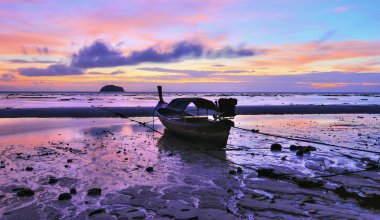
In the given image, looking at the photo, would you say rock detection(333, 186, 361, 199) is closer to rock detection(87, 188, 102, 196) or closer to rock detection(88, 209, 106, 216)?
rock detection(88, 209, 106, 216)

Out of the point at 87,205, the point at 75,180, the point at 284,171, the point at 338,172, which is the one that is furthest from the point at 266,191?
the point at 75,180

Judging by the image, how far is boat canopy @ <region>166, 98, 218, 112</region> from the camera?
22.5 meters

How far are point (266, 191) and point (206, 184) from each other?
2094mm

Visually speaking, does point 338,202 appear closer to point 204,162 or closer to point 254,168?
point 254,168

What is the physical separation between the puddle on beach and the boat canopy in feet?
9.31

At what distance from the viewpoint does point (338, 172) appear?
13.2m

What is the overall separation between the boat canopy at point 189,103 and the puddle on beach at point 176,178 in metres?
2.84

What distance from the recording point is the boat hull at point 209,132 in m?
18.1

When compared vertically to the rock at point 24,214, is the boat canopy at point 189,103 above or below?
above

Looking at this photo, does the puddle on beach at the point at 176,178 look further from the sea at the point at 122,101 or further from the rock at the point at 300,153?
the sea at the point at 122,101

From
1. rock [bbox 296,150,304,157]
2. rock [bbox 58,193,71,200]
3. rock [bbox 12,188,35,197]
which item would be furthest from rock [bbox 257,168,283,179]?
rock [bbox 12,188,35,197]

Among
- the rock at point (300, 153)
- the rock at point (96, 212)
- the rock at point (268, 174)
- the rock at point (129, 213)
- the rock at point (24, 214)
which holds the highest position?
the rock at point (300, 153)

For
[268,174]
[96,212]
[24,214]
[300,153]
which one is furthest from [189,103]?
[24,214]

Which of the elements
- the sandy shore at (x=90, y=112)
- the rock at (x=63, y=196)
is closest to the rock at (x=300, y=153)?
the rock at (x=63, y=196)
